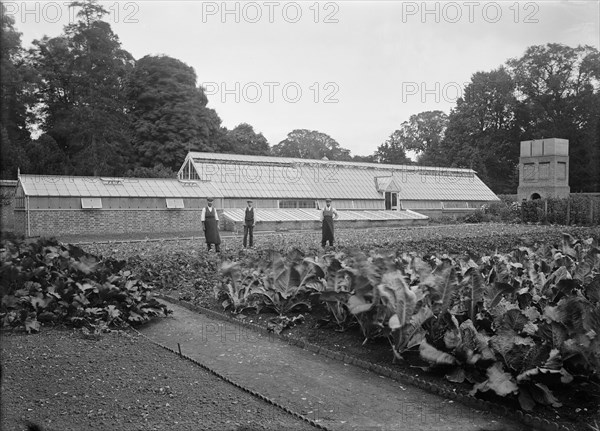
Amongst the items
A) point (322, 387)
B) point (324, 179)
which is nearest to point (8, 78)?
point (322, 387)

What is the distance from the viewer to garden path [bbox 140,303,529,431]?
4.07 meters

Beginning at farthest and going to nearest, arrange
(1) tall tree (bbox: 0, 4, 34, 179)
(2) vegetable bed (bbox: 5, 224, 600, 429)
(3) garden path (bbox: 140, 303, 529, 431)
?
(2) vegetable bed (bbox: 5, 224, 600, 429)
(3) garden path (bbox: 140, 303, 529, 431)
(1) tall tree (bbox: 0, 4, 34, 179)

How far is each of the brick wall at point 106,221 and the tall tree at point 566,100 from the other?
1593 inches

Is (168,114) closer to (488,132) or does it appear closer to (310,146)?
(488,132)

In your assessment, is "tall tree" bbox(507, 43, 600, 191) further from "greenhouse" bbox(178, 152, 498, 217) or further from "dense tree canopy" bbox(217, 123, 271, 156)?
"dense tree canopy" bbox(217, 123, 271, 156)

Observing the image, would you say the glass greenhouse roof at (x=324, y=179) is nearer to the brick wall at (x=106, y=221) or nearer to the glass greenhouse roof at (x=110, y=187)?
the glass greenhouse roof at (x=110, y=187)

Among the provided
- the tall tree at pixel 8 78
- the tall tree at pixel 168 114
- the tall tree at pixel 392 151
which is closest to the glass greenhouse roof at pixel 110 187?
the tall tree at pixel 8 78

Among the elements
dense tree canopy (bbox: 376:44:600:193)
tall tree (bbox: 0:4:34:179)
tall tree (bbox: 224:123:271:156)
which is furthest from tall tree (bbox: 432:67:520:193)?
tall tree (bbox: 0:4:34:179)

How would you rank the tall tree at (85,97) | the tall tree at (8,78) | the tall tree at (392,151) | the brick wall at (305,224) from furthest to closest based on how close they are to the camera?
the tall tree at (392,151), the tall tree at (85,97), the brick wall at (305,224), the tall tree at (8,78)

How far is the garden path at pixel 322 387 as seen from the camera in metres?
4.07

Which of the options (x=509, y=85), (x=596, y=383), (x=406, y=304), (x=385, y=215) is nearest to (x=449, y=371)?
(x=406, y=304)

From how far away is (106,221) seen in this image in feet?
86.4

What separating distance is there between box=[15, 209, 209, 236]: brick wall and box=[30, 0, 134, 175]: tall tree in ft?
53.5

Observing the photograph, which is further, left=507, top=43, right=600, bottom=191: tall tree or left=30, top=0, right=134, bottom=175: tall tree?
left=507, top=43, right=600, bottom=191: tall tree
